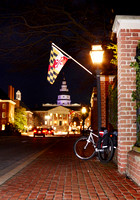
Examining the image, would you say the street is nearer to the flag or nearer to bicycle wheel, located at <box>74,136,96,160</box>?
bicycle wheel, located at <box>74,136,96,160</box>

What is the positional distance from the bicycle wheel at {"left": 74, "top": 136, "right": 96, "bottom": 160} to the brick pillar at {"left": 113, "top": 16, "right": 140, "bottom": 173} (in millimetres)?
2437

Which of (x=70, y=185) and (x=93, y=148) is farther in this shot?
(x=93, y=148)

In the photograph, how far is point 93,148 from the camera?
992 cm

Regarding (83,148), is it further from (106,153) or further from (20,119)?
(20,119)

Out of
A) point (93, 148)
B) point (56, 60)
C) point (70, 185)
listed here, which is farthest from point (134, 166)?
point (56, 60)

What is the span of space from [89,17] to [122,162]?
9219 mm

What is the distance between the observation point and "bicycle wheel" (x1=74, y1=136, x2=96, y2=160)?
32.3 ft

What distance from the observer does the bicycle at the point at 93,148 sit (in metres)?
9.00

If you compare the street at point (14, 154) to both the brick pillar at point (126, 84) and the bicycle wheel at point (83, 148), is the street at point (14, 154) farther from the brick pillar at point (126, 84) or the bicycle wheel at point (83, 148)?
the brick pillar at point (126, 84)

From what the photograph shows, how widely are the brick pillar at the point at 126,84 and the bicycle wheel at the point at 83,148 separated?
7.99 feet

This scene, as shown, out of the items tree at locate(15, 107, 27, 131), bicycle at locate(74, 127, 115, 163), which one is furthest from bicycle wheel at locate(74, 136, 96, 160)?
tree at locate(15, 107, 27, 131)

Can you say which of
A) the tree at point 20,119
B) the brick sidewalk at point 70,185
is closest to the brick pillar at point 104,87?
the brick sidewalk at point 70,185

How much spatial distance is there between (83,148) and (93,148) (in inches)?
12.7

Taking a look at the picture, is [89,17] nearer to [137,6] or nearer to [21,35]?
[21,35]
